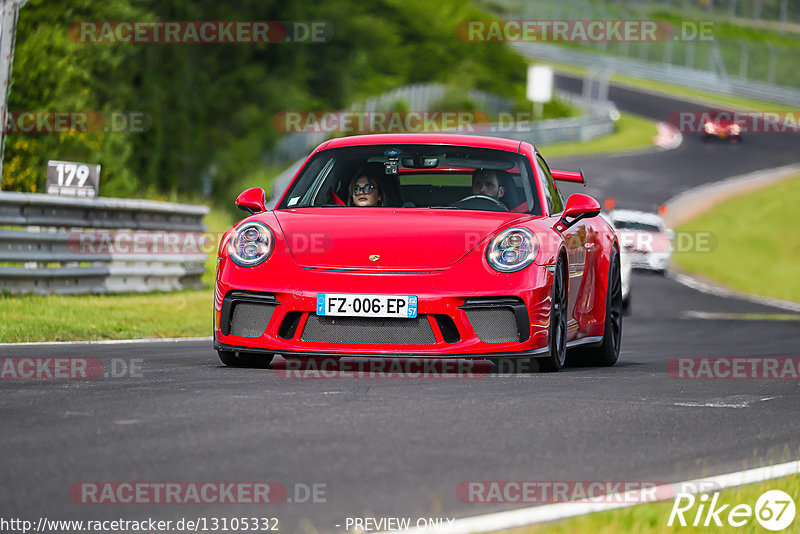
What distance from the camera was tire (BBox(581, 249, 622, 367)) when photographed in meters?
9.97

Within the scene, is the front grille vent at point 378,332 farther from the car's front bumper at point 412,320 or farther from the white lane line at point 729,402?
the white lane line at point 729,402

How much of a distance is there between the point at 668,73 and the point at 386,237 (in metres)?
75.7

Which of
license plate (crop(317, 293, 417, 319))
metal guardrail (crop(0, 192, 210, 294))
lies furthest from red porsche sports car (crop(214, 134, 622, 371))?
metal guardrail (crop(0, 192, 210, 294))

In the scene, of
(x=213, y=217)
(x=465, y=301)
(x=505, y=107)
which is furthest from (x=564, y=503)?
(x=505, y=107)

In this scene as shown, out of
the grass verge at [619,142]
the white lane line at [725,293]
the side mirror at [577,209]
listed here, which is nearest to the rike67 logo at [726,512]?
the side mirror at [577,209]

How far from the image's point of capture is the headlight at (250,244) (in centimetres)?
814

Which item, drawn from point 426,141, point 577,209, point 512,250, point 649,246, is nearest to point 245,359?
point 512,250

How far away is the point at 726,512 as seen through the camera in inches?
181

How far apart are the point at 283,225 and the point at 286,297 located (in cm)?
59

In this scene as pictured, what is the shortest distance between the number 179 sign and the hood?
21.8 ft

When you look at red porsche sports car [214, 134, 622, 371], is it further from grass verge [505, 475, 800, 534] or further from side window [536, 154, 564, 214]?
grass verge [505, 475, 800, 534]

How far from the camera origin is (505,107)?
6831cm

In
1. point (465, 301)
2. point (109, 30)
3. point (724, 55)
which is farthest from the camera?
point (724, 55)

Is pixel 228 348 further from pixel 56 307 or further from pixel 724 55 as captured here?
pixel 724 55
